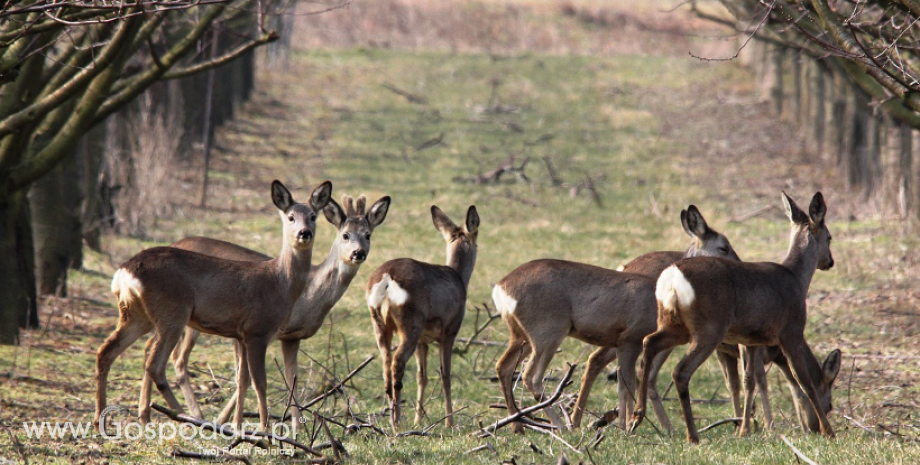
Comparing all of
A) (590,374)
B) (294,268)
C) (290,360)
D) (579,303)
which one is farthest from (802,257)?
(290,360)

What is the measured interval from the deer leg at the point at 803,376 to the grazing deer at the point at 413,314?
2.59 meters

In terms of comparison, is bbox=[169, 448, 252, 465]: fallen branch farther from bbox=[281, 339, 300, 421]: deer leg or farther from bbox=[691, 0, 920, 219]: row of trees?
bbox=[691, 0, 920, 219]: row of trees

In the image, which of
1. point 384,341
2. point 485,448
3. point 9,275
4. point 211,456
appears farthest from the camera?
point 9,275

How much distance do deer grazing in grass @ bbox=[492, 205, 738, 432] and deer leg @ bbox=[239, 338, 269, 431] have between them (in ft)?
6.04

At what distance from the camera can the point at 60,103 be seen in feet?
→ 32.5

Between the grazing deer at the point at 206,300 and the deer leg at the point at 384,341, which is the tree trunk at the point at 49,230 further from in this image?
the deer leg at the point at 384,341

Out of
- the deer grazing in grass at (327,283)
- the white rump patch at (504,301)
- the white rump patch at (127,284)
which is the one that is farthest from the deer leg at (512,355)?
the white rump patch at (127,284)

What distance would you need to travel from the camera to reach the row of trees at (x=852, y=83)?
8.20 m

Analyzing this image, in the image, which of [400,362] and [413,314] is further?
[413,314]

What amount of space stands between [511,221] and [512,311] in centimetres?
1200

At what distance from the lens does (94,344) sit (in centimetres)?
1185

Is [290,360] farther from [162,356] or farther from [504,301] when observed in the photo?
[504,301]

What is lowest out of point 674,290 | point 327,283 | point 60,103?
point 327,283

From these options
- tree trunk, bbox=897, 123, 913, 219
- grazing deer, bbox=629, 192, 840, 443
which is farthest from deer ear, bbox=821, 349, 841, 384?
tree trunk, bbox=897, 123, 913, 219
